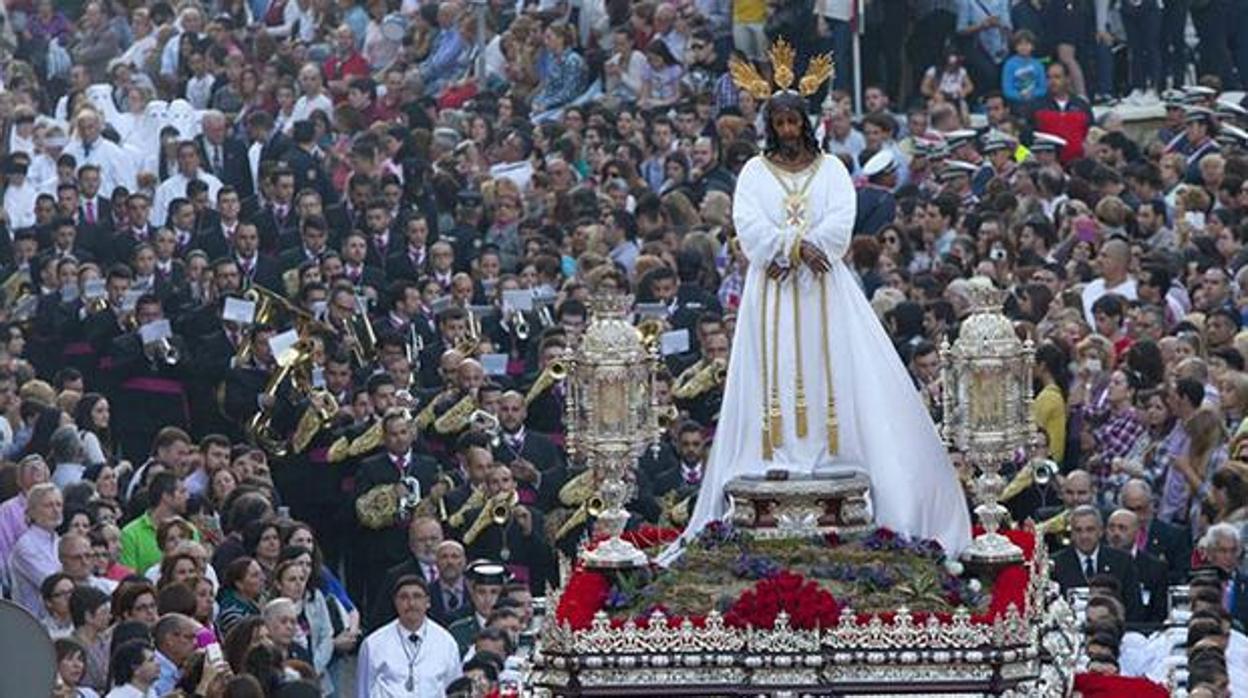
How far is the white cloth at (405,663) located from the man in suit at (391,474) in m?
4.06

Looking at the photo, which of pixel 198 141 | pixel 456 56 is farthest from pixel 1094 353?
pixel 456 56

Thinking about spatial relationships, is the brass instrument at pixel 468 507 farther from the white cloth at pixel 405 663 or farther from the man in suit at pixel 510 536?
the white cloth at pixel 405 663

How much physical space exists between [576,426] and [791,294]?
146 cm

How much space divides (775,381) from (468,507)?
601 centimetres

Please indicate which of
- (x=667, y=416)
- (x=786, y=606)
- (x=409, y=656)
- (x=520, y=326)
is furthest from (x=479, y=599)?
(x=520, y=326)

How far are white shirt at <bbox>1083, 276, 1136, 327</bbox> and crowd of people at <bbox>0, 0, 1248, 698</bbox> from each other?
98mm

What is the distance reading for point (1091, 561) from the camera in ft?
97.2

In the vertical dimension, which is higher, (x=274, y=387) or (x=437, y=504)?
(x=274, y=387)

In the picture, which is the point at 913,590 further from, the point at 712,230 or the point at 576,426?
the point at 712,230

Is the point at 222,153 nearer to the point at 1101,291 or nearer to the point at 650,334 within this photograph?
the point at 1101,291

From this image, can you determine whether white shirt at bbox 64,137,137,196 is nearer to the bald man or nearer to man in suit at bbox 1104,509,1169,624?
the bald man

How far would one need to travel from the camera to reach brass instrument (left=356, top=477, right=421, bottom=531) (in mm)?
32625

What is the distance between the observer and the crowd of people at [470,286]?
96.9ft

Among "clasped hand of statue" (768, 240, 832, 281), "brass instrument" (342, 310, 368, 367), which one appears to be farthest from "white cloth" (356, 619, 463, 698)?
"brass instrument" (342, 310, 368, 367)
